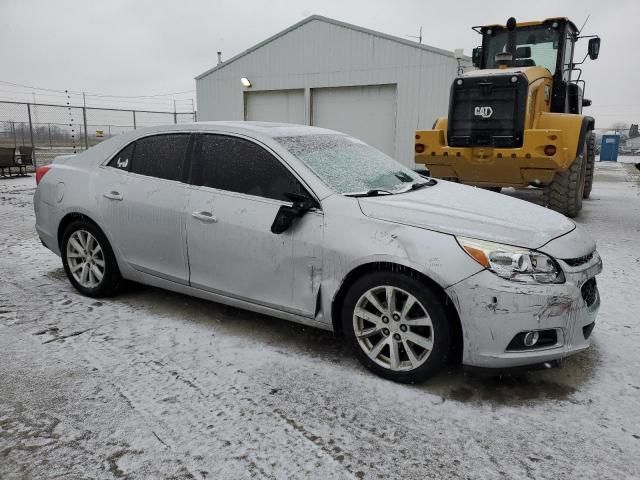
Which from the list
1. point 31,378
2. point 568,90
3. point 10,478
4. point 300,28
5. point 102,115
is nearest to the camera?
point 10,478

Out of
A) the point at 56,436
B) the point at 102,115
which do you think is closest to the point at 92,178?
the point at 56,436

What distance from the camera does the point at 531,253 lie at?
2.69 m

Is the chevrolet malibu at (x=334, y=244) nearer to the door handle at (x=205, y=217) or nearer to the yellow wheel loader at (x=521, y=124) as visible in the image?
the door handle at (x=205, y=217)

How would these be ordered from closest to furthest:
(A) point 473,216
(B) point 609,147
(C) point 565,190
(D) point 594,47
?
1. (A) point 473,216
2. (C) point 565,190
3. (D) point 594,47
4. (B) point 609,147

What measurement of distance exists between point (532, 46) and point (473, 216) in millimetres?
7424

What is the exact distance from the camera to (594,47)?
8531mm

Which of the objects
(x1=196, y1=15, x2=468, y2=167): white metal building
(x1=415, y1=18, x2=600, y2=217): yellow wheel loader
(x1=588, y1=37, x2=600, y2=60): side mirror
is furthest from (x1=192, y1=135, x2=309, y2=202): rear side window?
(x1=196, y1=15, x2=468, y2=167): white metal building

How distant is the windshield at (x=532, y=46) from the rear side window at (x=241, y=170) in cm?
661

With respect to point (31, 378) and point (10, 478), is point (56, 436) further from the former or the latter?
point (31, 378)

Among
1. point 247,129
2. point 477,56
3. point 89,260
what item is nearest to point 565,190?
point 477,56

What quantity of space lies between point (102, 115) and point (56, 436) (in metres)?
19.1

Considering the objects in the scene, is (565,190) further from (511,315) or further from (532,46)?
(511,315)

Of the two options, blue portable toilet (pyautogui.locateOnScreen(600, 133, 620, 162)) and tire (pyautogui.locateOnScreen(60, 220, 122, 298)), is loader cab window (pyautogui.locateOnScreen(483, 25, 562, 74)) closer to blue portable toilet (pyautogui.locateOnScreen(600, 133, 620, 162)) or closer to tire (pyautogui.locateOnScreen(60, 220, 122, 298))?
tire (pyautogui.locateOnScreen(60, 220, 122, 298))

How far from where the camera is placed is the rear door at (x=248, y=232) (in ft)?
10.4
